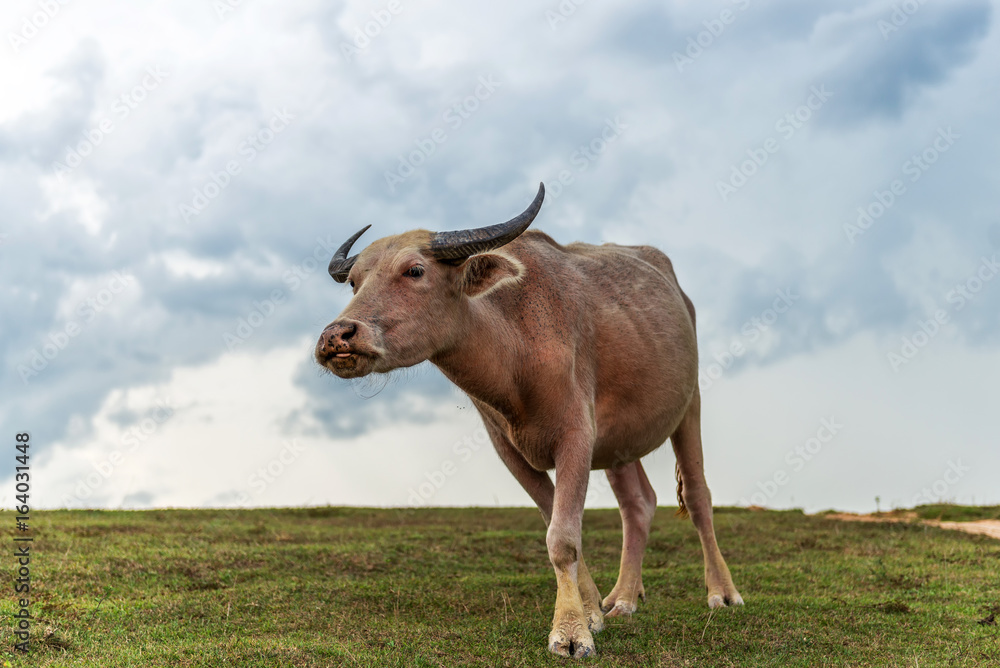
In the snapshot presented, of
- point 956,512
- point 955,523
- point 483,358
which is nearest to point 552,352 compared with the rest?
point 483,358

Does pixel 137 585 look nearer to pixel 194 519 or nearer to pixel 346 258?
pixel 346 258

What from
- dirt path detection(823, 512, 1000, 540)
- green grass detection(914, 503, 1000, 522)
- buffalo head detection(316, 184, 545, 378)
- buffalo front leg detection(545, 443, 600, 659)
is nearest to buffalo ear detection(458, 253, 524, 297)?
buffalo head detection(316, 184, 545, 378)

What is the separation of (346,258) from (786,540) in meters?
9.24

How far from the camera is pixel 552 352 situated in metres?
6.16

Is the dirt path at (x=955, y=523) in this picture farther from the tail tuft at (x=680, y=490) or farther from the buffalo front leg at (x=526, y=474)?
the buffalo front leg at (x=526, y=474)

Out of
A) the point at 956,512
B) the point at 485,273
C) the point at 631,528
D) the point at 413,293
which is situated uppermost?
the point at 485,273

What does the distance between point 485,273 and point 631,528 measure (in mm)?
3410

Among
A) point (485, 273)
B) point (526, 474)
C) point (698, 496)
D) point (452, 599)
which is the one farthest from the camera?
point (698, 496)

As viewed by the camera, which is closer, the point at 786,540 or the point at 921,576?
the point at 921,576

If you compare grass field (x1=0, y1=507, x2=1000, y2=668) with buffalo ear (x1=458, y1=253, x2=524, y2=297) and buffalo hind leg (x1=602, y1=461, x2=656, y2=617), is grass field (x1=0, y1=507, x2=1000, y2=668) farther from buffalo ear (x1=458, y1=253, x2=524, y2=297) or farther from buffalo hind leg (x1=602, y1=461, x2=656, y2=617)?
buffalo ear (x1=458, y1=253, x2=524, y2=297)

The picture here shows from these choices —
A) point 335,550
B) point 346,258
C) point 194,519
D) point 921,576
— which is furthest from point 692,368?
point 194,519

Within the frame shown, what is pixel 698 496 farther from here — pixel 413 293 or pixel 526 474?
pixel 413 293

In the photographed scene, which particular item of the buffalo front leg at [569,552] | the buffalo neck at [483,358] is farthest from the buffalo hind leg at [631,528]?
the buffalo neck at [483,358]

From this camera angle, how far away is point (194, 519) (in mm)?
14117
